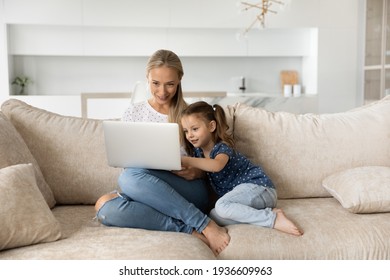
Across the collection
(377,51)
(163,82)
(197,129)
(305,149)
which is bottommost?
(305,149)

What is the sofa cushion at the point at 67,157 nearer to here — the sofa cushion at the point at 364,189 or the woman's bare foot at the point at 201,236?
the woman's bare foot at the point at 201,236

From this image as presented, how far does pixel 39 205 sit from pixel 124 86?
4.70 meters

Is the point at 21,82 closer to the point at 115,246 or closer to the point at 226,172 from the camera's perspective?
the point at 226,172

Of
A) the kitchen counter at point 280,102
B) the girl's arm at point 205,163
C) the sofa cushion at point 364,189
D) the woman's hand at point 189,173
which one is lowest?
the sofa cushion at point 364,189

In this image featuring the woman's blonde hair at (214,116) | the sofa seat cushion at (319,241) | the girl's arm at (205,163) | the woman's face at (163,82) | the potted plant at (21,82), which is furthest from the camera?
the potted plant at (21,82)

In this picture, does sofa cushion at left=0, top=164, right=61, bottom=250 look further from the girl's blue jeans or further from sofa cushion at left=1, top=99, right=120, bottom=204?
the girl's blue jeans

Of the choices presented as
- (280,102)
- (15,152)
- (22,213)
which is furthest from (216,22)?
(22,213)

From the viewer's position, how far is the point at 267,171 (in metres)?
2.20

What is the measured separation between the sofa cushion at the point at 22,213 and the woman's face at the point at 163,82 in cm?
74

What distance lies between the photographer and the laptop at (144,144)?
176 cm

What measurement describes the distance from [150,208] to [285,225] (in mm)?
499

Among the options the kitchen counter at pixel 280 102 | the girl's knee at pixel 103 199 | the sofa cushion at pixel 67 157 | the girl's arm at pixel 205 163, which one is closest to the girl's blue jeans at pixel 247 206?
the girl's arm at pixel 205 163

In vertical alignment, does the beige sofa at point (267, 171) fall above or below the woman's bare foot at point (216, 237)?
above

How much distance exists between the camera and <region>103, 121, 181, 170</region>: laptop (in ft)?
5.79
